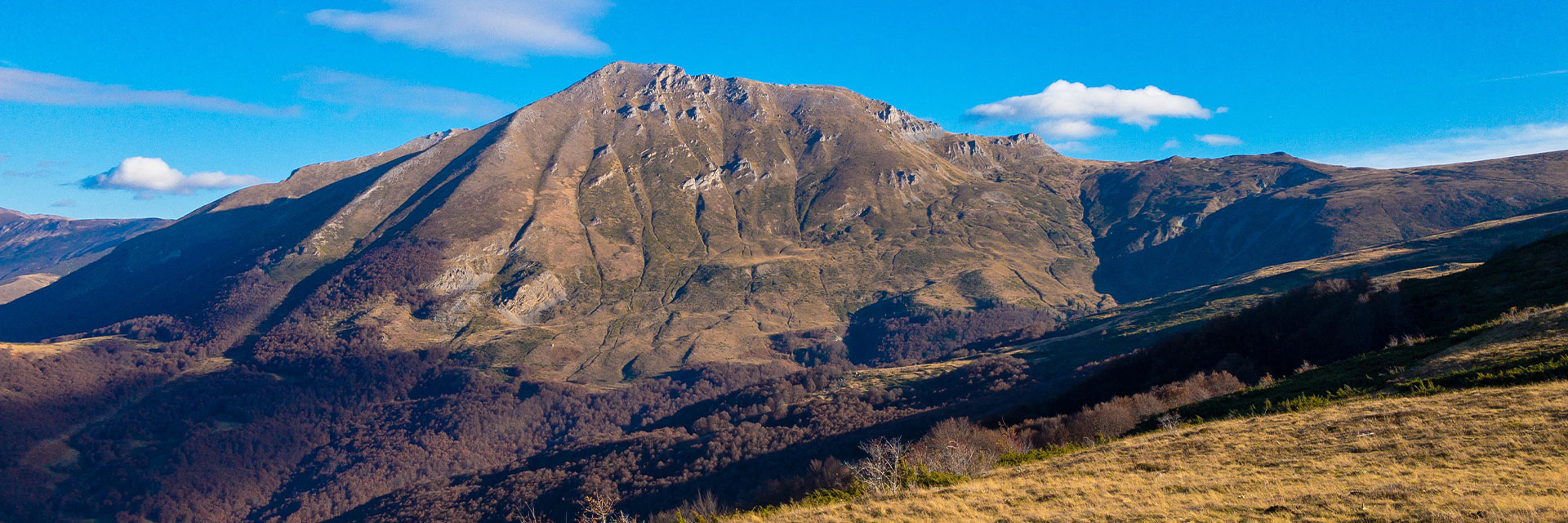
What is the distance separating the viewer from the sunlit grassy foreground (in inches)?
846

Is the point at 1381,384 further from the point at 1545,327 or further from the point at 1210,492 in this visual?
the point at 1210,492

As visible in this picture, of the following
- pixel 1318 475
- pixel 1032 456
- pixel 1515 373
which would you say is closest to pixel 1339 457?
pixel 1318 475

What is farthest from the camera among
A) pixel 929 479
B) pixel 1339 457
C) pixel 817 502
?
pixel 817 502

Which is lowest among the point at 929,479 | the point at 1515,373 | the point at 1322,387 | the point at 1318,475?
the point at 929,479

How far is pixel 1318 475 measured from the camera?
26828 millimetres

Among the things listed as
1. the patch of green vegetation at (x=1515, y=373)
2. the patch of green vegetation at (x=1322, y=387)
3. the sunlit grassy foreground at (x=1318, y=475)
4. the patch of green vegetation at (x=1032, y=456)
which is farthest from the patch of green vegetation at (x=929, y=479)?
the patch of green vegetation at (x=1515, y=373)

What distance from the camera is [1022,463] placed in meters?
40.5

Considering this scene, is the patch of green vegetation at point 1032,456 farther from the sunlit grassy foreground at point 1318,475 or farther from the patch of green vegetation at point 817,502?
the patch of green vegetation at point 817,502

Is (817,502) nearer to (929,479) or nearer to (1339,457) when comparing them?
→ (929,479)

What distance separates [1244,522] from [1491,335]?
35635 millimetres

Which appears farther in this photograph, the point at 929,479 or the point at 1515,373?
the point at 929,479

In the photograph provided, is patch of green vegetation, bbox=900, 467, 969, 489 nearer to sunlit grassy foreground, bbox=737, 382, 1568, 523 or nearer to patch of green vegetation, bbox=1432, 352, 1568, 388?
sunlit grassy foreground, bbox=737, 382, 1568, 523

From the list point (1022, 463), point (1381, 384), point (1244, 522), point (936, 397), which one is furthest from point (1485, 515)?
point (936, 397)

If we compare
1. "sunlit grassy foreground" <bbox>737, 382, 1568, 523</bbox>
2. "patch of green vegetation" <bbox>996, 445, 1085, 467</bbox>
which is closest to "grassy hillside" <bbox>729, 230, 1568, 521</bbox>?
"sunlit grassy foreground" <bbox>737, 382, 1568, 523</bbox>
